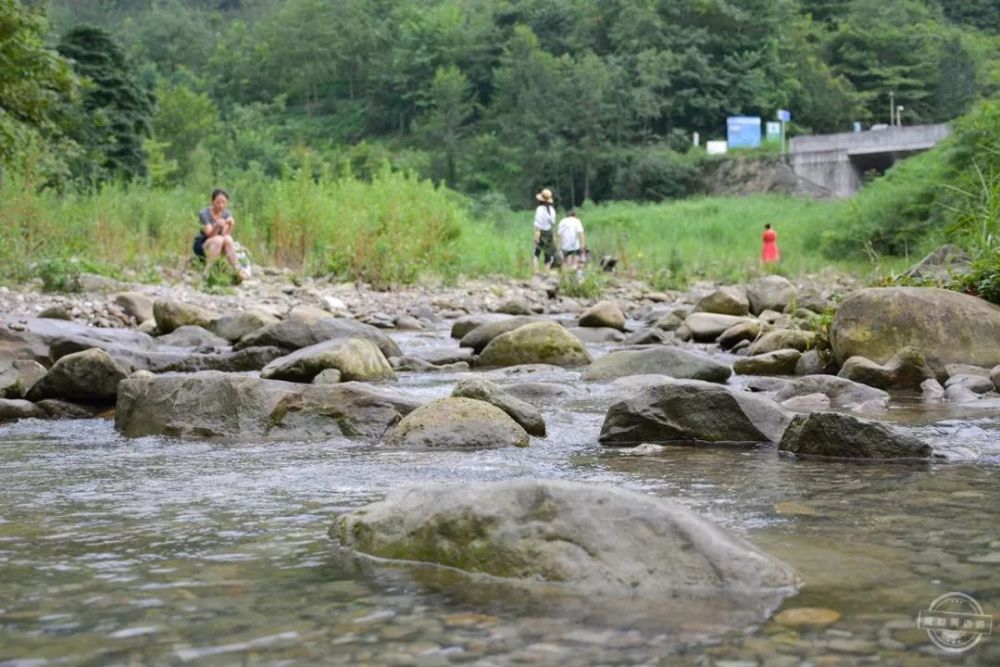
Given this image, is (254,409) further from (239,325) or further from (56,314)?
(56,314)

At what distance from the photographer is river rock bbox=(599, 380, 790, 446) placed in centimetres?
519

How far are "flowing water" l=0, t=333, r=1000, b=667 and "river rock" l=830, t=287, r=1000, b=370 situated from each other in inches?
88.1

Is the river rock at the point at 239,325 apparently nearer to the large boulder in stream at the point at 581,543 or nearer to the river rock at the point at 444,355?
the river rock at the point at 444,355

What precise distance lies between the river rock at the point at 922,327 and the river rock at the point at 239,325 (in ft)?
16.0

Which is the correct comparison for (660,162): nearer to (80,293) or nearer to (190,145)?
(190,145)

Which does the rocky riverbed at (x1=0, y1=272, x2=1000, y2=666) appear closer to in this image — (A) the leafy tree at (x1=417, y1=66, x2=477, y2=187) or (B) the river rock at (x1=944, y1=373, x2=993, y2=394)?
(B) the river rock at (x1=944, y1=373, x2=993, y2=394)

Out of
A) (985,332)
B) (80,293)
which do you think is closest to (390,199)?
(80,293)

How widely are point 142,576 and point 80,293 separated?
400 inches

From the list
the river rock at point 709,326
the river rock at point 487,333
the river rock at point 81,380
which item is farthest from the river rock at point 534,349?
the river rock at point 81,380

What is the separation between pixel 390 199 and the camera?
17.6 metres

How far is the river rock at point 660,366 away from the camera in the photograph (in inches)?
287

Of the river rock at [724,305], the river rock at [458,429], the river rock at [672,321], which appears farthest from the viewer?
the river rock at [724,305]

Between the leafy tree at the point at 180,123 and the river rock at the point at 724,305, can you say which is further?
the leafy tree at the point at 180,123

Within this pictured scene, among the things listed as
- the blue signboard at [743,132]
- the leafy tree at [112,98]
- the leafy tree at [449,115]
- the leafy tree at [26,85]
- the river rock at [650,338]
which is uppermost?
the leafy tree at [449,115]
